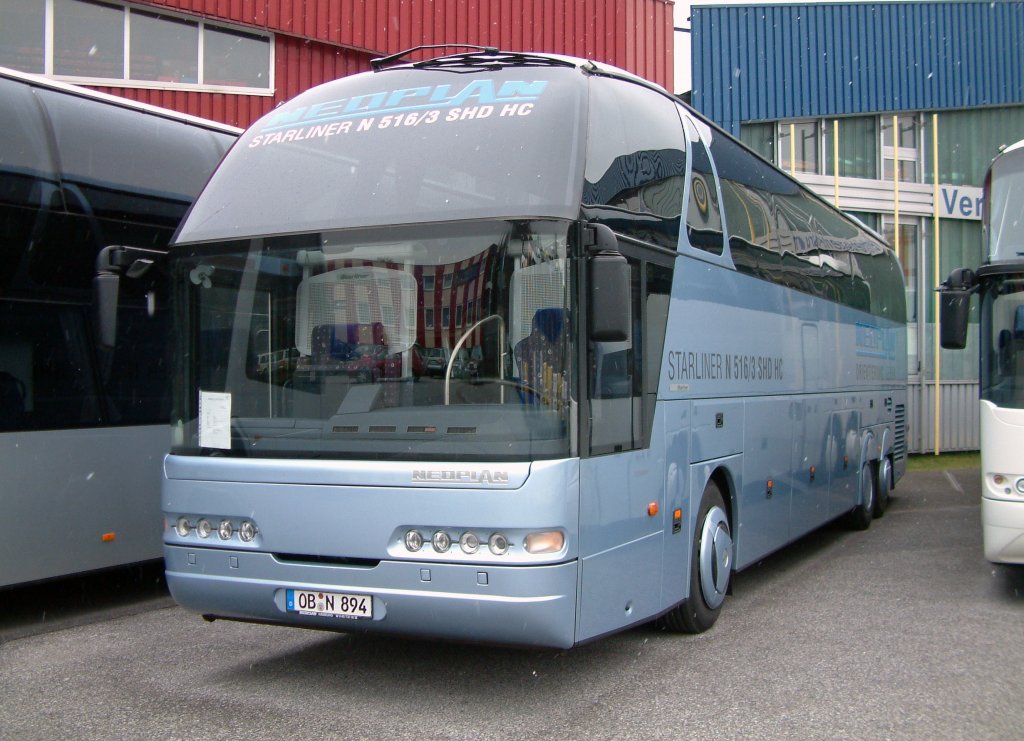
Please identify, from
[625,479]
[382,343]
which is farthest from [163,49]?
[625,479]

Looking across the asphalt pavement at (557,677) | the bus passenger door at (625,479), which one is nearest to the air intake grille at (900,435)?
the asphalt pavement at (557,677)

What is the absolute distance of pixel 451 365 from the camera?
5.43 m

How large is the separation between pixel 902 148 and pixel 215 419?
1788cm

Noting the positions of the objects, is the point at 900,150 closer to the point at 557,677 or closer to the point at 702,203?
the point at 702,203

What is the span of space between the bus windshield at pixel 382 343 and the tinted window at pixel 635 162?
0.62 metres

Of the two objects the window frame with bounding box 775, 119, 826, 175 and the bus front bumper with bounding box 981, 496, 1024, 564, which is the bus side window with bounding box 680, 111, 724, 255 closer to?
the bus front bumper with bounding box 981, 496, 1024, 564

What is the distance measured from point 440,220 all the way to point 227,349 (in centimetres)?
147

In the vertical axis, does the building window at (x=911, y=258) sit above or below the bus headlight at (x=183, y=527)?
above

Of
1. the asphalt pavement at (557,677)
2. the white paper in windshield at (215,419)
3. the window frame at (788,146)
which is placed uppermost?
the window frame at (788,146)

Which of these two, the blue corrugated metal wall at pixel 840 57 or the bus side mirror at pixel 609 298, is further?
the blue corrugated metal wall at pixel 840 57

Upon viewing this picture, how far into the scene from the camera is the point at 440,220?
5500mm

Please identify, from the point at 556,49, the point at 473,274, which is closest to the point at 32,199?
the point at 473,274

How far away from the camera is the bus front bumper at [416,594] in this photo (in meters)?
5.16

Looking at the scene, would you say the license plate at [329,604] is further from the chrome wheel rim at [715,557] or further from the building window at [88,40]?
the building window at [88,40]
